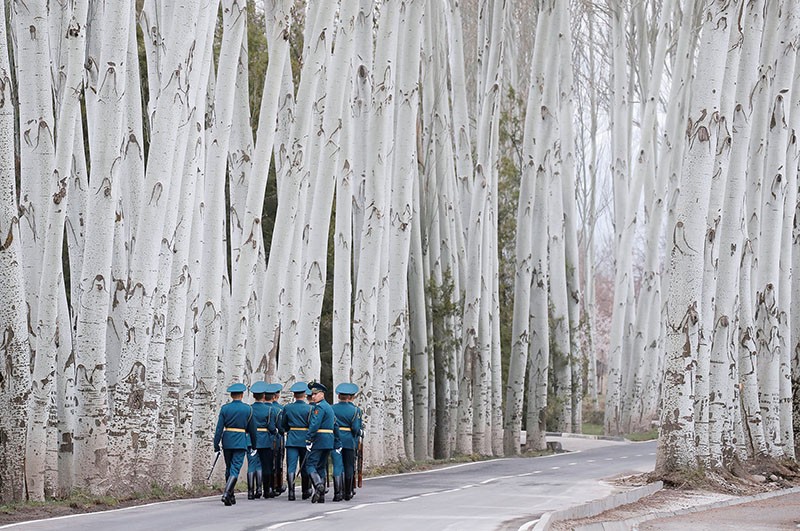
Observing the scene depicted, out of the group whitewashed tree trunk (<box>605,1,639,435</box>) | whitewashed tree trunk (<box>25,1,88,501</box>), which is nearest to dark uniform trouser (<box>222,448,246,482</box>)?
whitewashed tree trunk (<box>25,1,88,501</box>)

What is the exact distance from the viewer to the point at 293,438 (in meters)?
18.1

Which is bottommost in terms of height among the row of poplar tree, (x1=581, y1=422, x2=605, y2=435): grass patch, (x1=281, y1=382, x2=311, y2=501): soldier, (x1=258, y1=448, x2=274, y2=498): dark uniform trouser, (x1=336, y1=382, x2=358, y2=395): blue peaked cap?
(x1=581, y1=422, x2=605, y2=435): grass patch

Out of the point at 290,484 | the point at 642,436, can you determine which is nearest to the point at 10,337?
the point at 290,484

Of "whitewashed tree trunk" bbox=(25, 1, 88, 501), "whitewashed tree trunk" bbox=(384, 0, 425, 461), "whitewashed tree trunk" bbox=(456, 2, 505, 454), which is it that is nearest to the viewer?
"whitewashed tree trunk" bbox=(25, 1, 88, 501)

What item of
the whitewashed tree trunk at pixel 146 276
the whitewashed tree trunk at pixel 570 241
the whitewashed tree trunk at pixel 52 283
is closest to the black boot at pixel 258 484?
the whitewashed tree trunk at pixel 146 276

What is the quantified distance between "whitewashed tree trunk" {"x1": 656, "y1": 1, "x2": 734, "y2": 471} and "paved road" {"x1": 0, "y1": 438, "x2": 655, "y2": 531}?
1545mm

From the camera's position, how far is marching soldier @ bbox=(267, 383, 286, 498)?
1838cm

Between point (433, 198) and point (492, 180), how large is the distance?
10.1 ft

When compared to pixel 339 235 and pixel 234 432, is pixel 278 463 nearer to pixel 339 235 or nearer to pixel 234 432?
pixel 234 432

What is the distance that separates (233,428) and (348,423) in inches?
68.1

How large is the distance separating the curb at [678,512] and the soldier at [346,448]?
4.14 m

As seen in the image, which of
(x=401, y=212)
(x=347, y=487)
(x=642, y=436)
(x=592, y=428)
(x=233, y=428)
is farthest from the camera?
(x=592, y=428)

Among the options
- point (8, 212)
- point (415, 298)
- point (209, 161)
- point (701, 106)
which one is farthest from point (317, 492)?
point (415, 298)

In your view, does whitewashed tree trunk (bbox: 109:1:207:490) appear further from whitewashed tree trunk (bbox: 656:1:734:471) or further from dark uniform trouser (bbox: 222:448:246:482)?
whitewashed tree trunk (bbox: 656:1:734:471)
